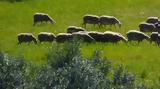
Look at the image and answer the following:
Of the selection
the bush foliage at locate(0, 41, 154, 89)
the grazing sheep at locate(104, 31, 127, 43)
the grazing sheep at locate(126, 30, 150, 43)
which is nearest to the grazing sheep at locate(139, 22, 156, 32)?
the grazing sheep at locate(126, 30, 150, 43)

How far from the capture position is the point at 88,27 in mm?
32406

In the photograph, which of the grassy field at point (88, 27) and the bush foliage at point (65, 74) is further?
the grassy field at point (88, 27)

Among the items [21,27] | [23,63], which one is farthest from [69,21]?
[23,63]

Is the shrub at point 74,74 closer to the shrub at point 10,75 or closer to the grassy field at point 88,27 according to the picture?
the shrub at point 10,75

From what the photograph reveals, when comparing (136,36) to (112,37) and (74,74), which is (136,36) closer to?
(112,37)

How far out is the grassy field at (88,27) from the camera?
77.9 ft

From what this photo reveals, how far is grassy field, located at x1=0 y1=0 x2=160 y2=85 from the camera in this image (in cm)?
2375

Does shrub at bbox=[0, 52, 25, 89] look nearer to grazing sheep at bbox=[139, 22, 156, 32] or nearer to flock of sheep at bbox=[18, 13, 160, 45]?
flock of sheep at bbox=[18, 13, 160, 45]

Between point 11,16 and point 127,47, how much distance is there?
1114 cm

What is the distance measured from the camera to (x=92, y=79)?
33.4 feet

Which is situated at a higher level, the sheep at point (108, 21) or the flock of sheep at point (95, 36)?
the flock of sheep at point (95, 36)

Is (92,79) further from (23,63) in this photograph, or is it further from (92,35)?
(92,35)

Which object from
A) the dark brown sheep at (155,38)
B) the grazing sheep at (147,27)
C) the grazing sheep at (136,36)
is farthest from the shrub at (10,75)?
the grazing sheep at (147,27)

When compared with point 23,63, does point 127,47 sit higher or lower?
lower
